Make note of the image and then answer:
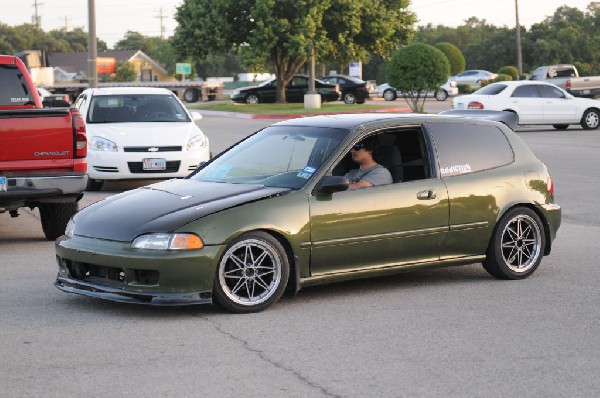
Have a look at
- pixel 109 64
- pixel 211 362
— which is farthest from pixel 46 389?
pixel 109 64

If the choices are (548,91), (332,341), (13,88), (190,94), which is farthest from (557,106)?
(190,94)

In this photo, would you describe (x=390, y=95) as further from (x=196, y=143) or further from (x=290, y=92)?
(x=196, y=143)

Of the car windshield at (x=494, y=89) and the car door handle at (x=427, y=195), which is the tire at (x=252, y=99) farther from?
the car door handle at (x=427, y=195)

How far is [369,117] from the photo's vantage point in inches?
364

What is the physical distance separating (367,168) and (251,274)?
58.7 inches

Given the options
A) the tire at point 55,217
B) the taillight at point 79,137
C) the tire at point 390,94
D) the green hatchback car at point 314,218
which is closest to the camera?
the green hatchback car at point 314,218

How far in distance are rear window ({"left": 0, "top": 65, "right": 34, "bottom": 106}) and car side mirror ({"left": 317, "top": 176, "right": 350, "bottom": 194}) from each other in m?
6.57

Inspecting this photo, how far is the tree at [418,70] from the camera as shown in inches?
1681

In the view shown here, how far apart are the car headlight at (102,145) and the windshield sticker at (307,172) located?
888cm

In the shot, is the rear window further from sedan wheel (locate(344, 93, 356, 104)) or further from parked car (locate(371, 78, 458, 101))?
parked car (locate(371, 78, 458, 101))

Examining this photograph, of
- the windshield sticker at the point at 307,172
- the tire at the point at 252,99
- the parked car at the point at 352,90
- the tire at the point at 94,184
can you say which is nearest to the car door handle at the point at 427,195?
the windshield sticker at the point at 307,172

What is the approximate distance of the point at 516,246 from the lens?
9.50 metres

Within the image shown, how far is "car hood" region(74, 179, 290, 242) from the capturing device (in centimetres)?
788

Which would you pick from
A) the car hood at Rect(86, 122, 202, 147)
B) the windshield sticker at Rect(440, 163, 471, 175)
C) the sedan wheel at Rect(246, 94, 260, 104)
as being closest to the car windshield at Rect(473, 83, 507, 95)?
the car hood at Rect(86, 122, 202, 147)
